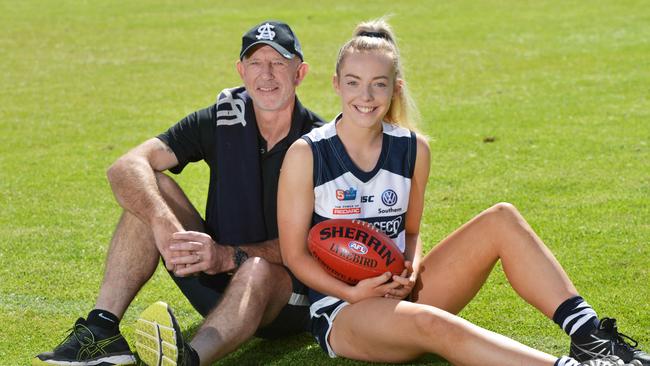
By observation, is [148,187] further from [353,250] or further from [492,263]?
[492,263]

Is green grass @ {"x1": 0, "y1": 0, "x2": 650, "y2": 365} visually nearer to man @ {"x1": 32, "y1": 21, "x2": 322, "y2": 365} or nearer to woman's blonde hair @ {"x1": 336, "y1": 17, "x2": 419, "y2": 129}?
man @ {"x1": 32, "y1": 21, "x2": 322, "y2": 365}

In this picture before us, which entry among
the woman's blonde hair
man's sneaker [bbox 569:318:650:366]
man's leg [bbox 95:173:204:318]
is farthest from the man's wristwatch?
man's sneaker [bbox 569:318:650:366]

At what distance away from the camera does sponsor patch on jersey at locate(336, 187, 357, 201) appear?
4.79 meters

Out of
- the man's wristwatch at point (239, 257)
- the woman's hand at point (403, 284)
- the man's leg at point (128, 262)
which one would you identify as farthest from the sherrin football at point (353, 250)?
the man's leg at point (128, 262)

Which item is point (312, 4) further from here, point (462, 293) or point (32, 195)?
point (462, 293)

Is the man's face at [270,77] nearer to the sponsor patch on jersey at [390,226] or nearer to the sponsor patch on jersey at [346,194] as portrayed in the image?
the sponsor patch on jersey at [346,194]

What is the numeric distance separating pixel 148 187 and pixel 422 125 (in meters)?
4.56

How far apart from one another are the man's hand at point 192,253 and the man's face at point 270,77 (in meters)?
0.79

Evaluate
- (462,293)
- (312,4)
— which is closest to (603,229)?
(462,293)

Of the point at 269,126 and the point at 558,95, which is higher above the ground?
the point at 269,126

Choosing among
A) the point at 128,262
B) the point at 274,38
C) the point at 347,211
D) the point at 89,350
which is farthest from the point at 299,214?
the point at 89,350

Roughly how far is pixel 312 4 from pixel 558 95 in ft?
32.6

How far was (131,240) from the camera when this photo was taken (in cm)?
509

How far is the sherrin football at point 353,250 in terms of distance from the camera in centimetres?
466
